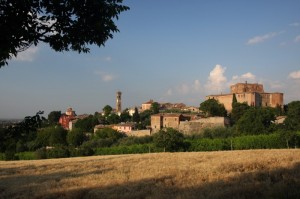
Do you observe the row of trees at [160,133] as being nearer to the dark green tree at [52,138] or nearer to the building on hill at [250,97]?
the dark green tree at [52,138]

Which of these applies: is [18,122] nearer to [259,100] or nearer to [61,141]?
[61,141]

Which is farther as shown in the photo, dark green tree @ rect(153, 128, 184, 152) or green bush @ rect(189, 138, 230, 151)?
green bush @ rect(189, 138, 230, 151)

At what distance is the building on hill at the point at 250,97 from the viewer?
129 m

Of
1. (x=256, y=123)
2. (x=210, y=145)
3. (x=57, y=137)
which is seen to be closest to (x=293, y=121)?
(x=256, y=123)

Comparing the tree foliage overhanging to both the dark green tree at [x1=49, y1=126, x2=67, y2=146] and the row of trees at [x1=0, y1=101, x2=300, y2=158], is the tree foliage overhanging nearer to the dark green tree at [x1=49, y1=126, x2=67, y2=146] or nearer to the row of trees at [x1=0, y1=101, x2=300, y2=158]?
the row of trees at [x1=0, y1=101, x2=300, y2=158]

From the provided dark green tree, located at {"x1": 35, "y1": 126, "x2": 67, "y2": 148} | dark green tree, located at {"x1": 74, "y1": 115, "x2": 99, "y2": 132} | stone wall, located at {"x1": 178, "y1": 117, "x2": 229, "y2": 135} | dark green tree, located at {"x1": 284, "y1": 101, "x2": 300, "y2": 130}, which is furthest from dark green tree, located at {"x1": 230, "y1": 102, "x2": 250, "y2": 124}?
dark green tree, located at {"x1": 74, "y1": 115, "x2": 99, "y2": 132}

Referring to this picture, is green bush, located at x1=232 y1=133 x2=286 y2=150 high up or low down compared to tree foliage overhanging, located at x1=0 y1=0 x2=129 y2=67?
down

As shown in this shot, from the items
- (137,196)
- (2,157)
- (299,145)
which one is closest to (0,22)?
(137,196)

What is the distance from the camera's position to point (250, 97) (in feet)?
419

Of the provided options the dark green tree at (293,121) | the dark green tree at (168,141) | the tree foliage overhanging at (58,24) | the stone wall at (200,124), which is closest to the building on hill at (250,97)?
the stone wall at (200,124)

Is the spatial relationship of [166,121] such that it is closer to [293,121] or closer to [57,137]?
[57,137]

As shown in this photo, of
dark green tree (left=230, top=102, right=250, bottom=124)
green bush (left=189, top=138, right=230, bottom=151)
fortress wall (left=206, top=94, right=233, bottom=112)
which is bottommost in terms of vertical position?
green bush (left=189, top=138, right=230, bottom=151)

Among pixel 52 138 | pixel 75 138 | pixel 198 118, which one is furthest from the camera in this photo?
pixel 198 118

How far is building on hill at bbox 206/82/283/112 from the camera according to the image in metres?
129
